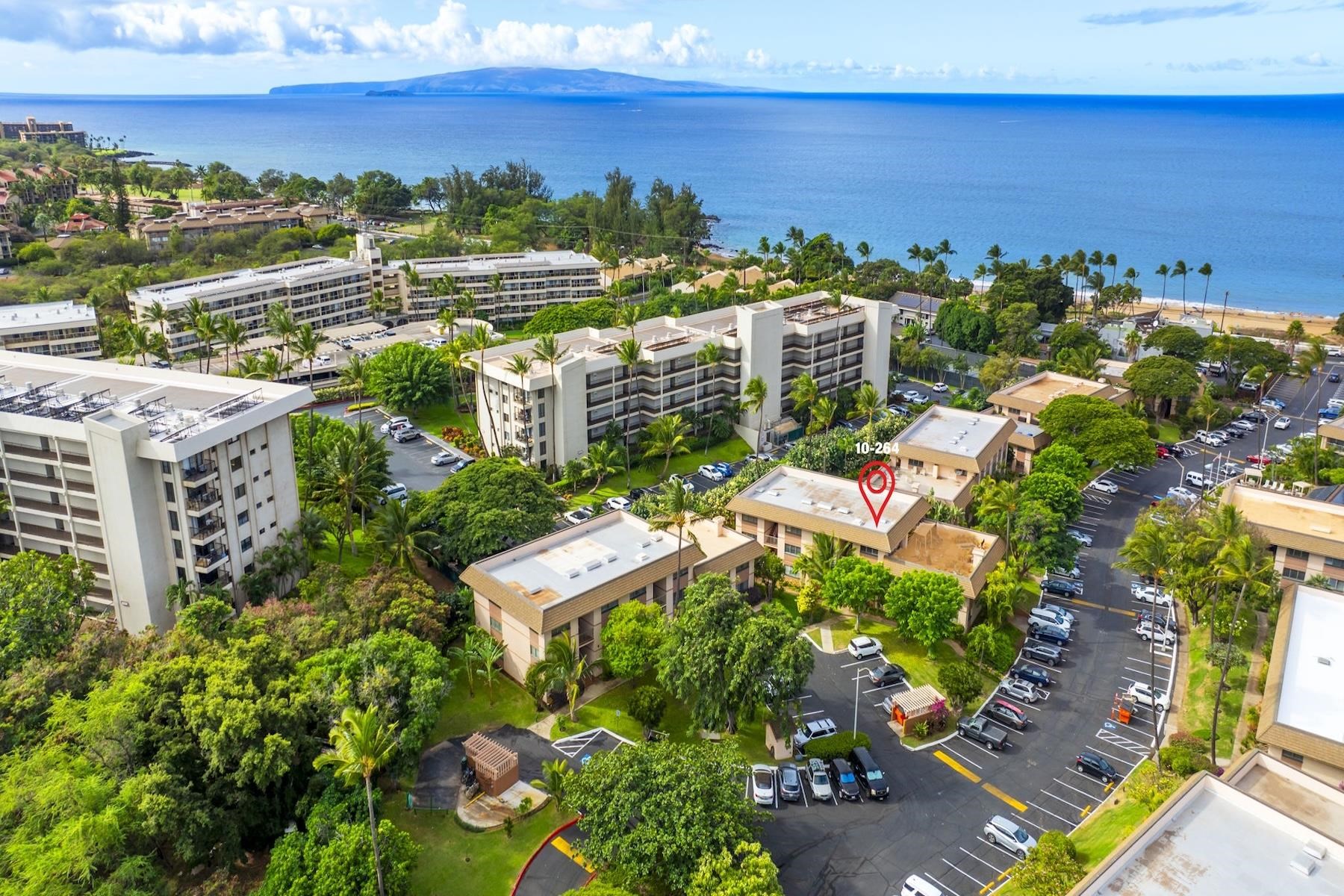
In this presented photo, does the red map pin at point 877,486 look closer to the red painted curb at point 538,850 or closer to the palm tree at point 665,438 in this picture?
the palm tree at point 665,438

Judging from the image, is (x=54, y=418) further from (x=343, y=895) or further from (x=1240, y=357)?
(x=1240, y=357)

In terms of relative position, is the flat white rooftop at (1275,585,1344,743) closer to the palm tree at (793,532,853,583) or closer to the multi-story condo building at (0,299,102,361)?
the palm tree at (793,532,853,583)

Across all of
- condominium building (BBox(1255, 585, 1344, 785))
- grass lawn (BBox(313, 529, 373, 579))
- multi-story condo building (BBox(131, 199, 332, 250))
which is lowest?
grass lawn (BBox(313, 529, 373, 579))

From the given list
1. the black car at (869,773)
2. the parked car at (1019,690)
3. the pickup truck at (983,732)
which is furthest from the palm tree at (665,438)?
the black car at (869,773)

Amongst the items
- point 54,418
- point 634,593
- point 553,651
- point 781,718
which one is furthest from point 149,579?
point 781,718

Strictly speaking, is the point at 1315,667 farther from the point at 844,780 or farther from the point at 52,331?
the point at 52,331

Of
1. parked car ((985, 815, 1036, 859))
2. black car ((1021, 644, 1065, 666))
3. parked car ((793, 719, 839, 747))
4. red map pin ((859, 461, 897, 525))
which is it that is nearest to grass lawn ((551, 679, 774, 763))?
parked car ((793, 719, 839, 747))
